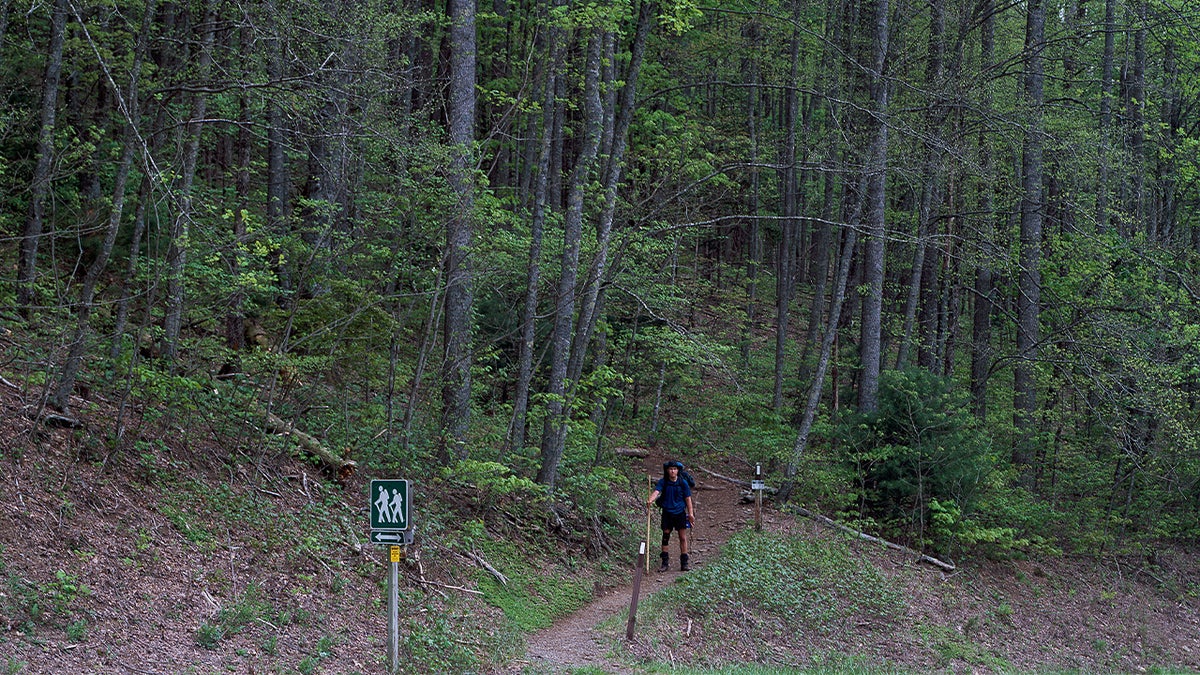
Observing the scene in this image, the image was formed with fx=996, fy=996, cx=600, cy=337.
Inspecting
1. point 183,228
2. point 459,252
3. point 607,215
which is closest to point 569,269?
point 607,215

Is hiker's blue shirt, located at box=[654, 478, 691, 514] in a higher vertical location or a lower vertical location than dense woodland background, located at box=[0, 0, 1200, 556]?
lower

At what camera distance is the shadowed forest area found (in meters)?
10.2

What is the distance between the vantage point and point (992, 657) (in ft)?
48.9

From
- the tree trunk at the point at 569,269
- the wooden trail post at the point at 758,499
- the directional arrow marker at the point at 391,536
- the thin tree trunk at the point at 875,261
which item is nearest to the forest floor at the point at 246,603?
the directional arrow marker at the point at 391,536

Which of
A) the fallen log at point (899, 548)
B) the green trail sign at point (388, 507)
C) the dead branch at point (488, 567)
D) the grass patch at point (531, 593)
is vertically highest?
the green trail sign at point (388, 507)

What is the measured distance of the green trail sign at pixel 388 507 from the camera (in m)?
8.34

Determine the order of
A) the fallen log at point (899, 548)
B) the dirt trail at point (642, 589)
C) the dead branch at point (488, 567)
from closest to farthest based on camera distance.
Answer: the dirt trail at point (642, 589), the dead branch at point (488, 567), the fallen log at point (899, 548)

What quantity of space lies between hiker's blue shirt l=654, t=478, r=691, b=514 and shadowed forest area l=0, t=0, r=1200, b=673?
4.31 ft

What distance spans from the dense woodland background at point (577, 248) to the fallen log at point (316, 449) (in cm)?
13

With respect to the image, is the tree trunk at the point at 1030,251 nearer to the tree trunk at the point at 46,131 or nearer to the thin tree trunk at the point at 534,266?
the thin tree trunk at the point at 534,266

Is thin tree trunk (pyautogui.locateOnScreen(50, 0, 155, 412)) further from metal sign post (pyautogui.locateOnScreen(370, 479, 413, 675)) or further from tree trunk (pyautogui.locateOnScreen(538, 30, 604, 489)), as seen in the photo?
tree trunk (pyautogui.locateOnScreen(538, 30, 604, 489))

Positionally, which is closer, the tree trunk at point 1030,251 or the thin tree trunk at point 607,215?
the thin tree trunk at point 607,215

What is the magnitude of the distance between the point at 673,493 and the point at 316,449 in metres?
5.34

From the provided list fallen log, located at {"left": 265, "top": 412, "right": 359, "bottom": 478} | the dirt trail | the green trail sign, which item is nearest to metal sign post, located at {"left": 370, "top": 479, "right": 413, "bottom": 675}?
the green trail sign
